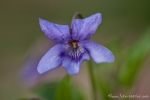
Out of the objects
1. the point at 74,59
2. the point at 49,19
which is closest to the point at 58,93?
the point at 74,59

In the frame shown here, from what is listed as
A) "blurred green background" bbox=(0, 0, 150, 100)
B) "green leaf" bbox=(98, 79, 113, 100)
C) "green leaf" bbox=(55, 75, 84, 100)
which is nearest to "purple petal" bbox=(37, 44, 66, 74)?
"green leaf" bbox=(55, 75, 84, 100)

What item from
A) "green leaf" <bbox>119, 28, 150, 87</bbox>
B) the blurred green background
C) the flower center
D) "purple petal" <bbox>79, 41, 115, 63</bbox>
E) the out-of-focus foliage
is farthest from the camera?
the blurred green background

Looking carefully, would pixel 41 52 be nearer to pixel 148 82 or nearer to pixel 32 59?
pixel 32 59

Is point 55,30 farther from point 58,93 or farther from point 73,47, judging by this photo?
point 58,93

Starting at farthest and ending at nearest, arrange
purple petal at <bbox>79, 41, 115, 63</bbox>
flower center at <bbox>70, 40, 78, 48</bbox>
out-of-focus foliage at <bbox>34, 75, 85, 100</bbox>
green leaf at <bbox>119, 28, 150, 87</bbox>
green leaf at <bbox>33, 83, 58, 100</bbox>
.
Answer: green leaf at <bbox>33, 83, 58, 100</bbox> → green leaf at <bbox>119, 28, 150, 87</bbox> → out-of-focus foliage at <bbox>34, 75, 85, 100</bbox> → flower center at <bbox>70, 40, 78, 48</bbox> → purple petal at <bbox>79, 41, 115, 63</bbox>

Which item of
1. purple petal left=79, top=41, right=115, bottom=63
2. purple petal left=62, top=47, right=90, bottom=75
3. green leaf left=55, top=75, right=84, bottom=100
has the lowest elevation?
green leaf left=55, top=75, right=84, bottom=100

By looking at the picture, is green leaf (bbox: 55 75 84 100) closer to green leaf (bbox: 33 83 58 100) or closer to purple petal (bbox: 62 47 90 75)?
A: purple petal (bbox: 62 47 90 75)
